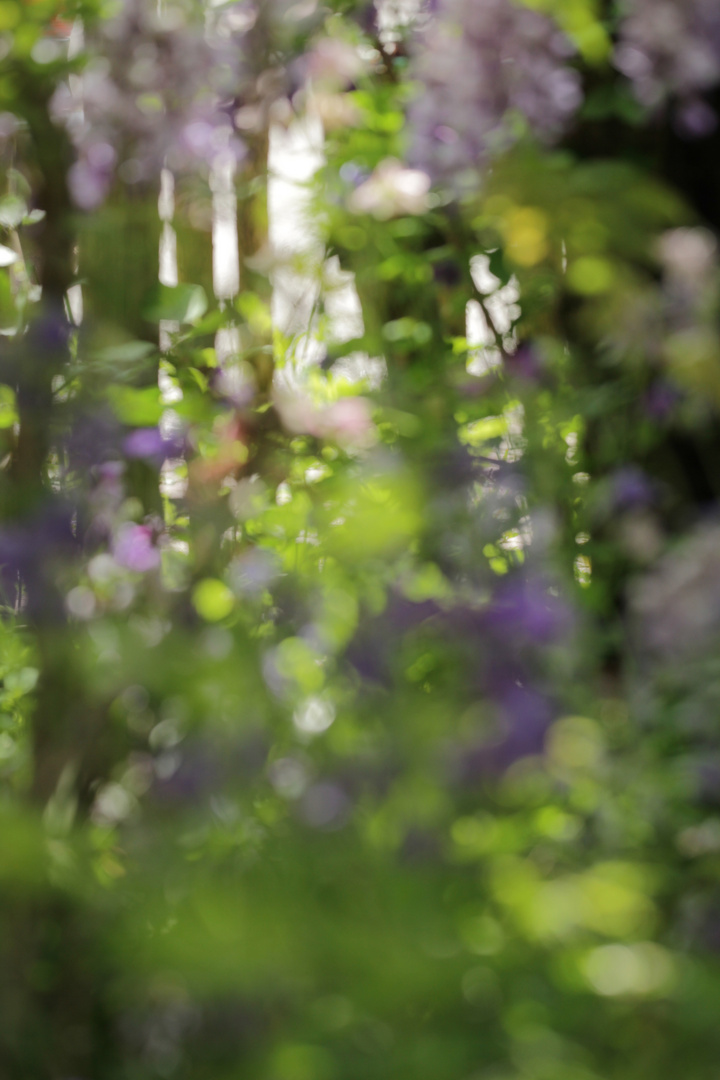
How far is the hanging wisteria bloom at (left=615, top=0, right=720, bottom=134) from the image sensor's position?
96 cm

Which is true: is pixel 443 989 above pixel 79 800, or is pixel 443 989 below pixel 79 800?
above

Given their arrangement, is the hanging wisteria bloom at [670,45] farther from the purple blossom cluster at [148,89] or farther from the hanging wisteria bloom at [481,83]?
the purple blossom cluster at [148,89]

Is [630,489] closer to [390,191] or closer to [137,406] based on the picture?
[390,191]

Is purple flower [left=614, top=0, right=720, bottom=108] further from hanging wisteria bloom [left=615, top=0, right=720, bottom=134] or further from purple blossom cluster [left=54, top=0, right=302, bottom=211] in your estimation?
purple blossom cluster [left=54, top=0, right=302, bottom=211]

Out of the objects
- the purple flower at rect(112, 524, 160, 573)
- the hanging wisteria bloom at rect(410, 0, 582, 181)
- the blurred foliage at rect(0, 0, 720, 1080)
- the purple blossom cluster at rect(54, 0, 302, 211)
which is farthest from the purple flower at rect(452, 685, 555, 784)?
the hanging wisteria bloom at rect(410, 0, 582, 181)

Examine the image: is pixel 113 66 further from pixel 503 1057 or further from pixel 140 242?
pixel 503 1057

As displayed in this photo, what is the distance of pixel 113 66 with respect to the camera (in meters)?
0.71

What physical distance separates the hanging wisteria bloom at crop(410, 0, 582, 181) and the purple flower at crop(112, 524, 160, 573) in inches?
24.8

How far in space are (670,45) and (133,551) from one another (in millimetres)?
893

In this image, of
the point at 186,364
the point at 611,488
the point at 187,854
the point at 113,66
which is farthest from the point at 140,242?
the point at 611,488

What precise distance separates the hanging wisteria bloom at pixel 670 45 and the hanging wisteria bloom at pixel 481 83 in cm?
9

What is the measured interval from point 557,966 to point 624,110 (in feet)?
3.80

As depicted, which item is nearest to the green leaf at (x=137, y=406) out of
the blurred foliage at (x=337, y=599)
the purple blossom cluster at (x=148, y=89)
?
the blurred foliage at (x=337, y=599)

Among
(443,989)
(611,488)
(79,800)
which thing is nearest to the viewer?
(443,989)
